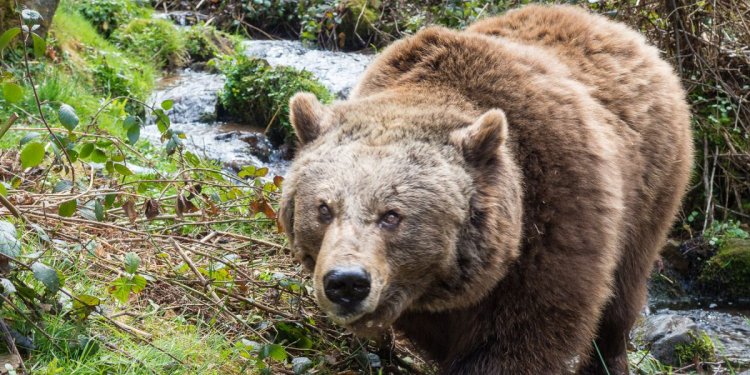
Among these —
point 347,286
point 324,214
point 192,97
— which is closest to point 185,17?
point 192,97

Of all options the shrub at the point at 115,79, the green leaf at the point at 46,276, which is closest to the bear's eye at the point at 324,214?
the green leaf at the point at 46,276

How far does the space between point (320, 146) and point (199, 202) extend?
2.14 metres

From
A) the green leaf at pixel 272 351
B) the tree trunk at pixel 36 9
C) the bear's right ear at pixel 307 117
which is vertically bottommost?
the green leaf at pixel 272 351

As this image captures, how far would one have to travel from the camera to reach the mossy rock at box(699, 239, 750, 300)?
8.14 meters

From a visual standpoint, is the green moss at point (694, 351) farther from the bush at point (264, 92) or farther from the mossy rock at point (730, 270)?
the bush at point (264, 92)

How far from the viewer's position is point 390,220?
3721mm

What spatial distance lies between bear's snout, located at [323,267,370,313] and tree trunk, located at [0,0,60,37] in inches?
204

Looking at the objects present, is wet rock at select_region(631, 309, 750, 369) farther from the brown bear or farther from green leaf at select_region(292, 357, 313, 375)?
green leaf at select_region(292, 357, 313, 375)

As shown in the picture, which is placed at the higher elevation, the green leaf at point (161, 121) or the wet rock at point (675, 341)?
the green leaf at point (161, 121)

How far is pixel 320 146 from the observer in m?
4.12

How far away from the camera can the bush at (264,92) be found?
10219mm

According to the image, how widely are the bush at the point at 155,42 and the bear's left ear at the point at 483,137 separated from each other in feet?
31.8

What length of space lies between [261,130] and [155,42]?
358 cm

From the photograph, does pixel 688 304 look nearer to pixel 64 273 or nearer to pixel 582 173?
pixel 582 173
